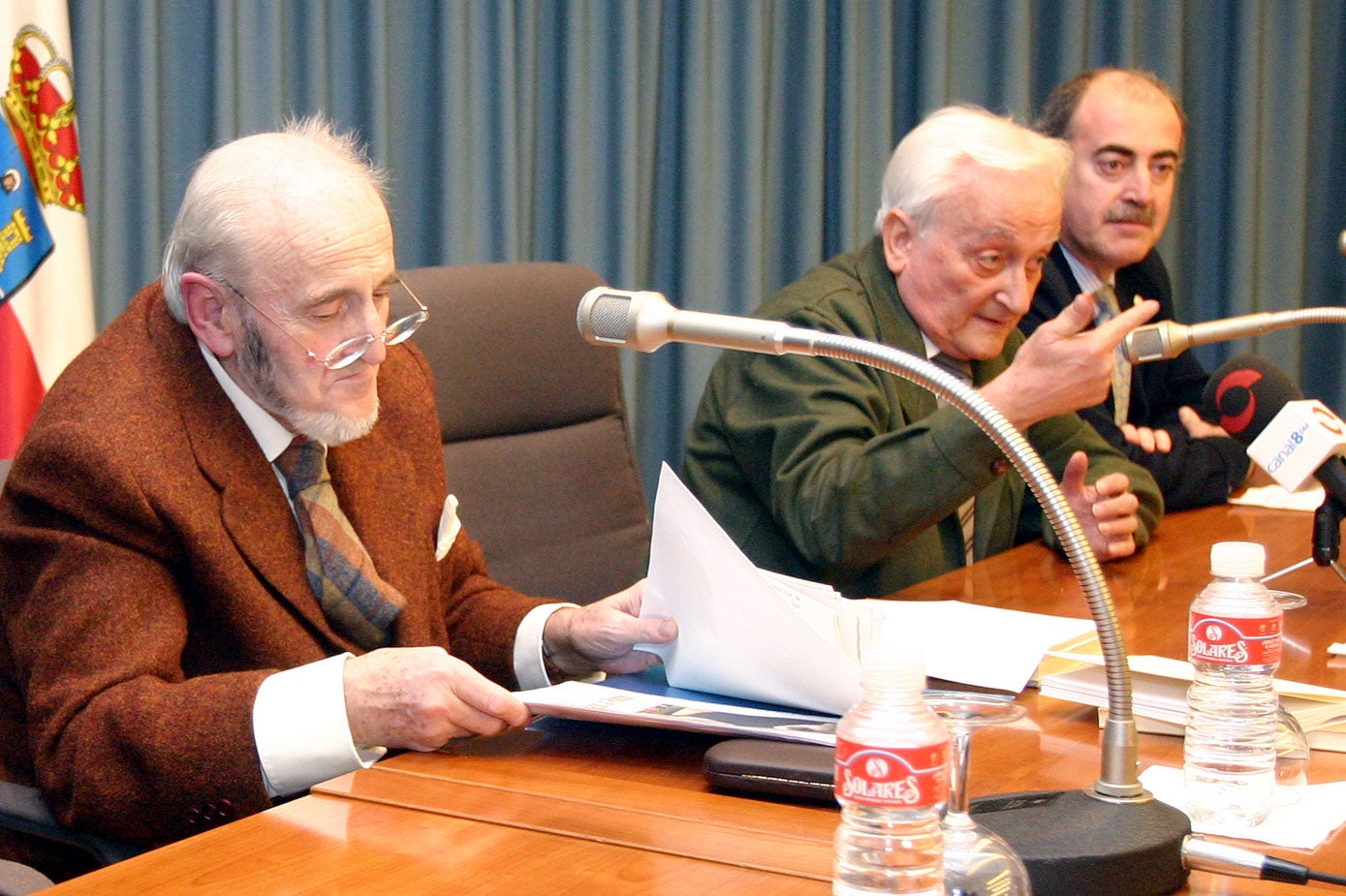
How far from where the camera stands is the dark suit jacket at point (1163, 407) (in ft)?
7.98

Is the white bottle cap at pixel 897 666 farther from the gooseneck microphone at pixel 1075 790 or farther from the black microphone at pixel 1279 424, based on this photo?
the black microphone at pixel 1279 424

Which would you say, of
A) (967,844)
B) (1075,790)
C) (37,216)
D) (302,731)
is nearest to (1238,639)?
(1075,790)

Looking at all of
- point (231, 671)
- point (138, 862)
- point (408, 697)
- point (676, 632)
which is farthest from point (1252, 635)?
point (231, 671)

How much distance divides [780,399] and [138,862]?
4.07ft

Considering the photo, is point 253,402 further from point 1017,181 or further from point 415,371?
point 1017,181

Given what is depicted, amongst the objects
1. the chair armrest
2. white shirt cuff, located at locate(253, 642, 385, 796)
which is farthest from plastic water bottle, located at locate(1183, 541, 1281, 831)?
the chair armrest

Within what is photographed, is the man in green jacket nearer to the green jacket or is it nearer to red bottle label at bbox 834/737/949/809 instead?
the green jacket

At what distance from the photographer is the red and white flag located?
2133 millimetres

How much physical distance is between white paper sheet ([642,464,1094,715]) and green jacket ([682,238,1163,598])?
44 cm

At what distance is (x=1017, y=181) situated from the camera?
2.11 meters

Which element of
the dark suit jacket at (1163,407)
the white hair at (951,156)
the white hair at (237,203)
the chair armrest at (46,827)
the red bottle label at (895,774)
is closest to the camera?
the red bottle label at (895,774)

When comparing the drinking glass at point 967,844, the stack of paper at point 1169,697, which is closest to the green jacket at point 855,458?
the stack of paper at point 1169,697

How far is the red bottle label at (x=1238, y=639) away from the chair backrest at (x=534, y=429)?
111cm

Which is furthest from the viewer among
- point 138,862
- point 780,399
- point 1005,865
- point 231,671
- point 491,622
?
point 780,399
